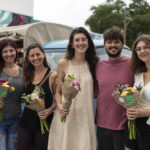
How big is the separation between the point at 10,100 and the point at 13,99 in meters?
0.04

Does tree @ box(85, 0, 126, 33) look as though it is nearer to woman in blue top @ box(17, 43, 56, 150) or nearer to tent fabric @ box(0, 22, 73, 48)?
tent fabric @ box(0, 22, 73, 48)

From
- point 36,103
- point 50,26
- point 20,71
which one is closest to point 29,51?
point 20,71

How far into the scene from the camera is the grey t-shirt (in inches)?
108

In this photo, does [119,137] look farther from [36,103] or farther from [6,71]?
[6,71]

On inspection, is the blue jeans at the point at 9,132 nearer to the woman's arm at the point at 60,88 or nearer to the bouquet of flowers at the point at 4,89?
the bouquet of flowers at the point at 4,89

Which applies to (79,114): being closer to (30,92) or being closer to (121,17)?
(30,92)

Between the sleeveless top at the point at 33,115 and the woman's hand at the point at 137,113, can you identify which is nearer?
the woman's hand at the point at 137,113

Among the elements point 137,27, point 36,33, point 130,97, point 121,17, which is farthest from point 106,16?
point 130,97

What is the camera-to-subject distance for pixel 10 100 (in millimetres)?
2785

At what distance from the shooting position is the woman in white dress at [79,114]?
8.96 feet

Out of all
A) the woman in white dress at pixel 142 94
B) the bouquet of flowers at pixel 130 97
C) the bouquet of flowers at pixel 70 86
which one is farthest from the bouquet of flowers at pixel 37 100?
the woman in white dress at pixel 142 94

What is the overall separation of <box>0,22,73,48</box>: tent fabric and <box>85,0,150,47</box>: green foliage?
2561 cm

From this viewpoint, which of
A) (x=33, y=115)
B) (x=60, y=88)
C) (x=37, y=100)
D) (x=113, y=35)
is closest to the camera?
(x=37, y=100)

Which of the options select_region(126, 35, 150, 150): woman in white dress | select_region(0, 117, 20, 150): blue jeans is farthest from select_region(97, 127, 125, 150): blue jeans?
select_region(0, 117, 20, 150): blue jeans
